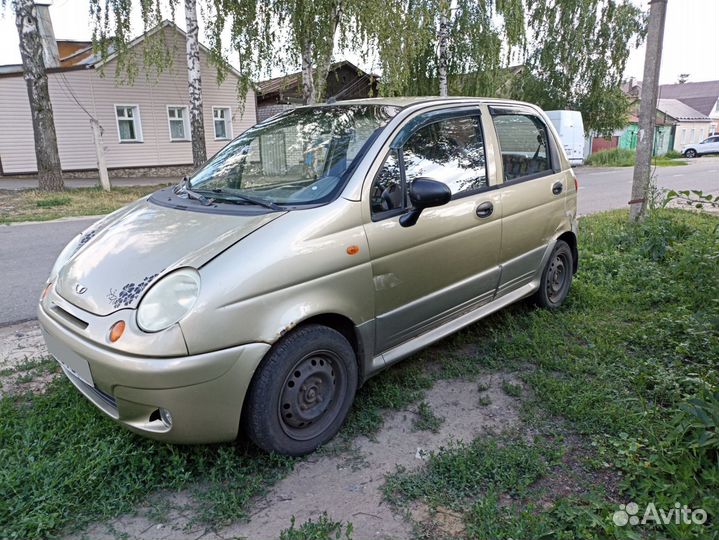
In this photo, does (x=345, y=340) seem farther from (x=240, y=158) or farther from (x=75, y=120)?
(x=75, y=120)

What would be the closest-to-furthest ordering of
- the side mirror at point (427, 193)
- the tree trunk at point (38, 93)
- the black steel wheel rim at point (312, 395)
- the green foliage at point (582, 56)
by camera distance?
the black steel wheel rim at point (312, 395) < the side mirror at point (427, 193) < the tree trunk at point (38, 93) < the green foliage at point (582, 56)

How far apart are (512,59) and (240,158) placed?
20.5 meters

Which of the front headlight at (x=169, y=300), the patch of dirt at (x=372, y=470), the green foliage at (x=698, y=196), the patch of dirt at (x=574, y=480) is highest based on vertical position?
the green foliage at (x=698, y=196)

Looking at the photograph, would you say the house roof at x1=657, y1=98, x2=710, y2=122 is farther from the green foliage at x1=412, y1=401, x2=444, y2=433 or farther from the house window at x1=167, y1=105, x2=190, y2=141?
the green foliage at x1=412, y1=401, x2=444, y2=433

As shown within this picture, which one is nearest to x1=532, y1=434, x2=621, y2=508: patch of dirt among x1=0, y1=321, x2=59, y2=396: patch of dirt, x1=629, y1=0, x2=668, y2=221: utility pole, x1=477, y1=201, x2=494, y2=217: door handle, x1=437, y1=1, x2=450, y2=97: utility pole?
x1=477, y1=201, x2=494, y2=217: door handle

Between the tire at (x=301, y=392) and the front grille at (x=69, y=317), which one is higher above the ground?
the front grille at (x=69, y=317)

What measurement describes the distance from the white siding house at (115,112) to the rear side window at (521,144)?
13.6m

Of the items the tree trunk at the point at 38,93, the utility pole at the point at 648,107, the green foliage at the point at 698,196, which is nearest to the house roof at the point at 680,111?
the utility pole at the point at 648,107

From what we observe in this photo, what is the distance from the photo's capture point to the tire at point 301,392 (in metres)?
2.46

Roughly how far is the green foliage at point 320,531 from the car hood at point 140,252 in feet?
4.02

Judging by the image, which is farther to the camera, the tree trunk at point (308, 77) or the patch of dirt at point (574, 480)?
the tree trunk at point (308, 77)

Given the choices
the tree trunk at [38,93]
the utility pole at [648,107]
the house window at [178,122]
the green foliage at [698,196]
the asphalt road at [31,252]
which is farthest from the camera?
the house window at [178,122]

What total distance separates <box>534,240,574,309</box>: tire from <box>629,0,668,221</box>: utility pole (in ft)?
9.43

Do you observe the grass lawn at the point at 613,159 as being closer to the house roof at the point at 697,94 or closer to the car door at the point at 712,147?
the car door at the point at 712,147
